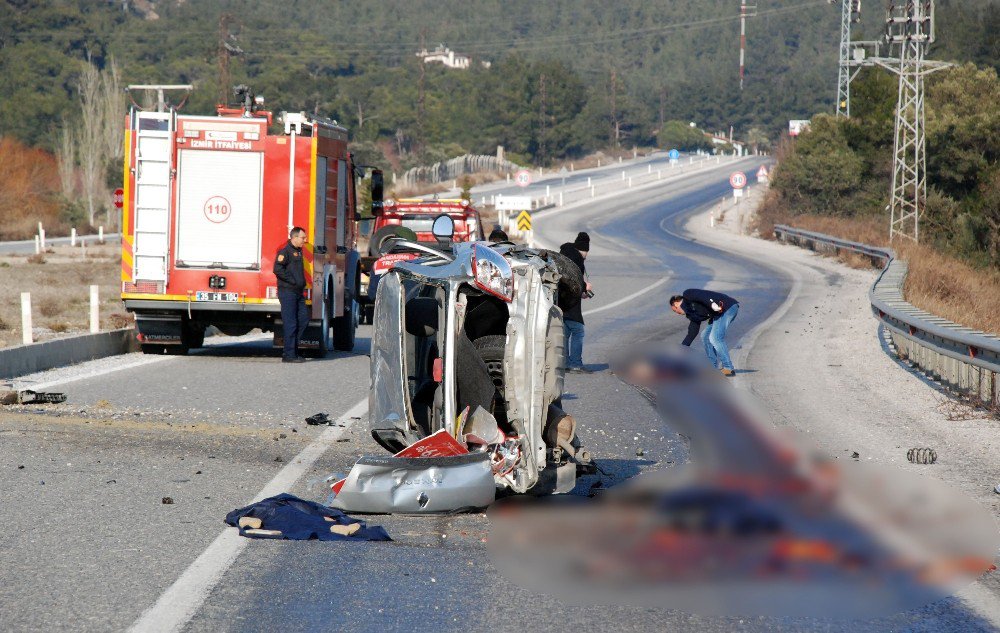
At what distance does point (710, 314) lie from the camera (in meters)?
13.9

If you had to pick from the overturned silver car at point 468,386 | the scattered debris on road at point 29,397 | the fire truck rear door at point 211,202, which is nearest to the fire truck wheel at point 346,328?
the fire truck rear door at point 211,202

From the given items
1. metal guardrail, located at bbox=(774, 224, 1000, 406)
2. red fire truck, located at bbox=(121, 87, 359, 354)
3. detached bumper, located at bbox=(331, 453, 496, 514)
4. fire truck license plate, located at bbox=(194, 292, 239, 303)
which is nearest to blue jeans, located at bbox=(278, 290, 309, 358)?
red fire truck, located at bbox=(121, 87, 359, 354)

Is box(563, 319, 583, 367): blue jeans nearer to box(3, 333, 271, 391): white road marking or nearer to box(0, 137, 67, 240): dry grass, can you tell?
box(3, 333, 271, 391): white road marking

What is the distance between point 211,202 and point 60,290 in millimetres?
15572

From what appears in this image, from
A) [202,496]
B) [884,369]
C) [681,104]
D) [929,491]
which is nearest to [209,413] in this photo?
[202,496]

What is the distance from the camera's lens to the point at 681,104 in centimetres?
17488

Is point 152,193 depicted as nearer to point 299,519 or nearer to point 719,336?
point 719,336

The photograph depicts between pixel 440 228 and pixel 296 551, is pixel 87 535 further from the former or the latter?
pixel 440 228

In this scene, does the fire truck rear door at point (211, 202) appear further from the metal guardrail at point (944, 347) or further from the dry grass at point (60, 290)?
the metal guardrail at point (944, 347)

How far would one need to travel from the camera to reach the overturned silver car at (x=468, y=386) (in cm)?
687

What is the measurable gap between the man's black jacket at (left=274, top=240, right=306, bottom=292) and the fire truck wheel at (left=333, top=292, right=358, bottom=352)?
6.42ft

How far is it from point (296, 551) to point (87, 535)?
3.81 feet

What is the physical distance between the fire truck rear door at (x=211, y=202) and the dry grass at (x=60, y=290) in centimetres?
286

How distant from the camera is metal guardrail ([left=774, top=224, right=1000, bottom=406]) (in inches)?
465
